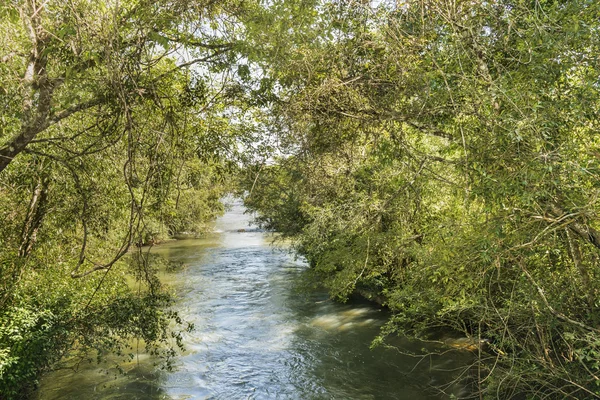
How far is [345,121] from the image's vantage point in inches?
235

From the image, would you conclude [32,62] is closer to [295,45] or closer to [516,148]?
[295,45]

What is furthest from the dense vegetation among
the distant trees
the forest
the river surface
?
the river surface

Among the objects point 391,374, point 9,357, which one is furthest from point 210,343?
point 9,357

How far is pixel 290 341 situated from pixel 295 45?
8.88 meters

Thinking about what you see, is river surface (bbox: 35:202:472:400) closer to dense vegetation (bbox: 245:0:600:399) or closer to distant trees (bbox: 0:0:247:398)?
dense vegetation (bbox: 245:0:600:399)

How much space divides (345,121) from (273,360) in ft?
23.2

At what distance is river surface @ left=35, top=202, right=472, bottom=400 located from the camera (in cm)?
929

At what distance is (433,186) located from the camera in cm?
993

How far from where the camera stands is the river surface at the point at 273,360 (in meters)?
9.29

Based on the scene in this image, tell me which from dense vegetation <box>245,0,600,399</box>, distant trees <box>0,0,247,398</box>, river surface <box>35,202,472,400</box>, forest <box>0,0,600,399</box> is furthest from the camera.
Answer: river surface <box>35,202,472,400</box>

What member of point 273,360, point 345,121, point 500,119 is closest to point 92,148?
point 345,121

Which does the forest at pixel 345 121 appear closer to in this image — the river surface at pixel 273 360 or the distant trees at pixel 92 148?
the distant trees at pixel 92 148

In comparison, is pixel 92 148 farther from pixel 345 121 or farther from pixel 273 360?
pixel 273 360

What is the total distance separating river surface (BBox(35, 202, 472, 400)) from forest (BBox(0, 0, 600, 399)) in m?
1.55
